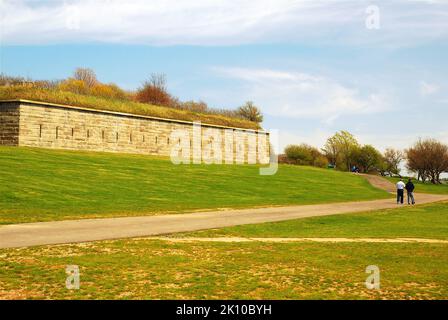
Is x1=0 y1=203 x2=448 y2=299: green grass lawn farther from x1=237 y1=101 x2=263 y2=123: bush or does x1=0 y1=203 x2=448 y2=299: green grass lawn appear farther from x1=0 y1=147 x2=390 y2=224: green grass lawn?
x1=237 y1=101 x2=263 y2=123: bush

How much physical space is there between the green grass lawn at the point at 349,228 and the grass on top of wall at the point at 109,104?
3131 cm

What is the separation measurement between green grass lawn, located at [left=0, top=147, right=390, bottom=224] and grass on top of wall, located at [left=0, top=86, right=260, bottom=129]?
23.4 feet

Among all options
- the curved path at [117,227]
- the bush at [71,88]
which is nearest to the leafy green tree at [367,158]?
the bush at [71,88]

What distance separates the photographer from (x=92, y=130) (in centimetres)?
4328

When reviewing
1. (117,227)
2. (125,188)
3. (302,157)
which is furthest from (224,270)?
(302,157)

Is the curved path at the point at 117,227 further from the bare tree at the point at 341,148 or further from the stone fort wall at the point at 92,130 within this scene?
the bare tree at the point at 341,148

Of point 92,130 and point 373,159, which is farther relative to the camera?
point 373,159

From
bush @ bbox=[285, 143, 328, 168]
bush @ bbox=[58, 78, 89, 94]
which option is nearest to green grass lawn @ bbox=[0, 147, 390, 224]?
bush @ bbox=[58, 78, 89, 94]

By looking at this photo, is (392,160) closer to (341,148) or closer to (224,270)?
(341,148)

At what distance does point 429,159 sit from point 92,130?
64.7m

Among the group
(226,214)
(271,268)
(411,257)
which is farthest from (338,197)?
(271,268)

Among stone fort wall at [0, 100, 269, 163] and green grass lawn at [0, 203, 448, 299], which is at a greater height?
stone fort wall at [0, 100, 269, 163]

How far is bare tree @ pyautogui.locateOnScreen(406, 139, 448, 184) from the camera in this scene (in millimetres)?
81938

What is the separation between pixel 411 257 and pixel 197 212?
458 inches
